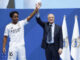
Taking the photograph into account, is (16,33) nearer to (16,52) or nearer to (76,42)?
(16,52)

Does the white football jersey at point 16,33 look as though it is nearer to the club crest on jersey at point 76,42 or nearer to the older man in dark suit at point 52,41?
the older man in dark suit at point 52,41

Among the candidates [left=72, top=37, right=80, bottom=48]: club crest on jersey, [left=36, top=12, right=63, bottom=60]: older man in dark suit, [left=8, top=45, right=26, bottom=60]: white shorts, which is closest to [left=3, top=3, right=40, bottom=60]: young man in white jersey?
[left=8, top=45, right=26, bottom=60]: white shorts

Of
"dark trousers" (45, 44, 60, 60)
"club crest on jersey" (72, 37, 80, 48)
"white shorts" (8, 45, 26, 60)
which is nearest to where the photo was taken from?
"white shorts" (8, 45, 26, 60)

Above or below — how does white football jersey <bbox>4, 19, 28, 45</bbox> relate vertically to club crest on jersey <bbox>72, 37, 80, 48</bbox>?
above

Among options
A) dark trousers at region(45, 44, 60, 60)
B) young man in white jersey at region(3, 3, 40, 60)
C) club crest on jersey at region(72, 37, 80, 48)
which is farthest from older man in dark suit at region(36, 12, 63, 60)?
club crest on jersey at region(72, 37, 80, 48)

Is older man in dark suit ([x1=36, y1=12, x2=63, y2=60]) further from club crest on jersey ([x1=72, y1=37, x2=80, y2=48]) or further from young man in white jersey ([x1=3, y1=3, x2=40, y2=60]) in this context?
club crest on jersey ([x1=72, y1=37, x2=80, y2=48])

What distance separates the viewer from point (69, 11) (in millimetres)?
6590

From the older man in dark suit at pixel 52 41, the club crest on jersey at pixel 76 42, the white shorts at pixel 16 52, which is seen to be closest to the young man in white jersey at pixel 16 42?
the white shorts at pixel 16 52

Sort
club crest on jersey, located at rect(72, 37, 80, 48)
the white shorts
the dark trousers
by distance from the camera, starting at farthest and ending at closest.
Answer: club crest on jersey, located at rect(72, 37, 80, 48), the dark trousers, the white shorts

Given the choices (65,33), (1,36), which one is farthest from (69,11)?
(1,36)

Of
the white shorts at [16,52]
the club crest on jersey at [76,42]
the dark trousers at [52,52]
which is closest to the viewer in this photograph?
the white shorts at [16,52]

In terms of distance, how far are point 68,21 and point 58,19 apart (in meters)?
0.34

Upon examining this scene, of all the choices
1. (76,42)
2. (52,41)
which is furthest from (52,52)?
(76,42)

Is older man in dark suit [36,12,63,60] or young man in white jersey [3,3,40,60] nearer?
young man in white jersey [3,3,40,60]
